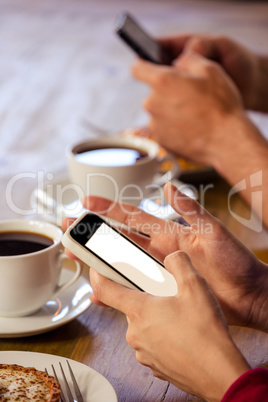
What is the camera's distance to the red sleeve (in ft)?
1.81

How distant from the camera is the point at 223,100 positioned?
1.23 meters

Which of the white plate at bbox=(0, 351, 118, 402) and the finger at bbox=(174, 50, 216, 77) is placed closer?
the white plate at bbox=(0, 351, 118, 402)

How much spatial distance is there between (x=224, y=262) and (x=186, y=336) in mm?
203

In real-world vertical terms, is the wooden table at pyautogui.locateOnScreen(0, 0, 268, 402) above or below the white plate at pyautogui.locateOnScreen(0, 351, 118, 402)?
below

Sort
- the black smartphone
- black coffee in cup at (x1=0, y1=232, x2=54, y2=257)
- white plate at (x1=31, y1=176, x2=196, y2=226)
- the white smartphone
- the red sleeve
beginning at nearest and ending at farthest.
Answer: the red sleeve < the white smartphone < black coffee in cup at (x1=0, y1=232, x2=54, y2=257) < white plate at (x1=31, y1=176, x2=196, y2=226) < the black smartphone

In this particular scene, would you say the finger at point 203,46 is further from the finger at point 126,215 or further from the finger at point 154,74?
the finger at point 126,215

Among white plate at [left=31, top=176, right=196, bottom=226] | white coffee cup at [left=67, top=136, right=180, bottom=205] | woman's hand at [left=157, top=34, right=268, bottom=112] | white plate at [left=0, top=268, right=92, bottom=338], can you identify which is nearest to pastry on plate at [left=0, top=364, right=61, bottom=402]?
white plate at [left=0, top=268, right=92, bottom=338]

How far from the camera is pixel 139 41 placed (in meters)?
1.27

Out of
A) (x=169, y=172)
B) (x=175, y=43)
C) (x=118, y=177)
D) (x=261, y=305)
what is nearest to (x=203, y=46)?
(x=175, y=43)

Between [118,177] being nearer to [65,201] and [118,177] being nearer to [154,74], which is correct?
[65,201]

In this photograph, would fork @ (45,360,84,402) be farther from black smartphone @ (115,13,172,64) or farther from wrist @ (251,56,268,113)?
wrist @ (251,56,268,113)

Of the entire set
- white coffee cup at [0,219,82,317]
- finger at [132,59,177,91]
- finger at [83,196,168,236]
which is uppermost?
finger at [132,59,177,91]

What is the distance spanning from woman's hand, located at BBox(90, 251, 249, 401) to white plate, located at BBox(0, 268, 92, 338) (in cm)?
18

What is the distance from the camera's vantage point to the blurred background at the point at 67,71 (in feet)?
4.79
